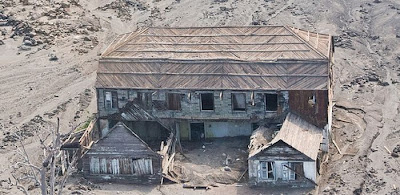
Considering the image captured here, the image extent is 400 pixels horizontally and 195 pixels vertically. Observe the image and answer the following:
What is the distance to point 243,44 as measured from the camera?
5094 centimetres

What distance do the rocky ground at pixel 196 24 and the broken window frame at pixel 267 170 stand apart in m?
1.71

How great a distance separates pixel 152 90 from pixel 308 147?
33.8 ft

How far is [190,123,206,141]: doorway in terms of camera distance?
51.0 meters

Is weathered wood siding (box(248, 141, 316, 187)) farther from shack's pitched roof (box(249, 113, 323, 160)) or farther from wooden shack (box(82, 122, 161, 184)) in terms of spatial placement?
wooden shack (box(82, 122, 161, 184))

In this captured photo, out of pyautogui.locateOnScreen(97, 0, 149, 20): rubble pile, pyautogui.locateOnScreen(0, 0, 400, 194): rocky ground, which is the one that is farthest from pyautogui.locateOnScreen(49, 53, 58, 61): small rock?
pyautogui.locateOnScreen(97, 0, 149, 20): rubble pile

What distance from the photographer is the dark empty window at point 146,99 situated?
49875 mm

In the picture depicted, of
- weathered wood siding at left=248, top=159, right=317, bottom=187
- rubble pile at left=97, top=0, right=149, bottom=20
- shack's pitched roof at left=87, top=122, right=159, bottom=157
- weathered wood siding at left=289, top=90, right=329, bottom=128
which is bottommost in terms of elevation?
weathered wood siding at left=248, top=159, right=317, bottom=187

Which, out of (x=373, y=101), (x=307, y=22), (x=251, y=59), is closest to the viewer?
(x=251, y=59)

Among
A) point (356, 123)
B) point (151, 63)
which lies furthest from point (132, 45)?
point (356, 123)

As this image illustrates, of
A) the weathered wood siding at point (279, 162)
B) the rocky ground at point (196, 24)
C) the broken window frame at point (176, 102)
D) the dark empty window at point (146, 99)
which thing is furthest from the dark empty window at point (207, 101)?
the rocky ground at point (196, 24)

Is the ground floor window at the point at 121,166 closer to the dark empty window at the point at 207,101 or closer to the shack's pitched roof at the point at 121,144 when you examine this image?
the shack's pitched roof at the point at 121,144

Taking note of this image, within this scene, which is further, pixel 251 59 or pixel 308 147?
pixel 251 59

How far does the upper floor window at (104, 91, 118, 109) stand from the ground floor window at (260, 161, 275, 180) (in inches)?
424

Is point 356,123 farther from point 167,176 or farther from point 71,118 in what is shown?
point 71,118
